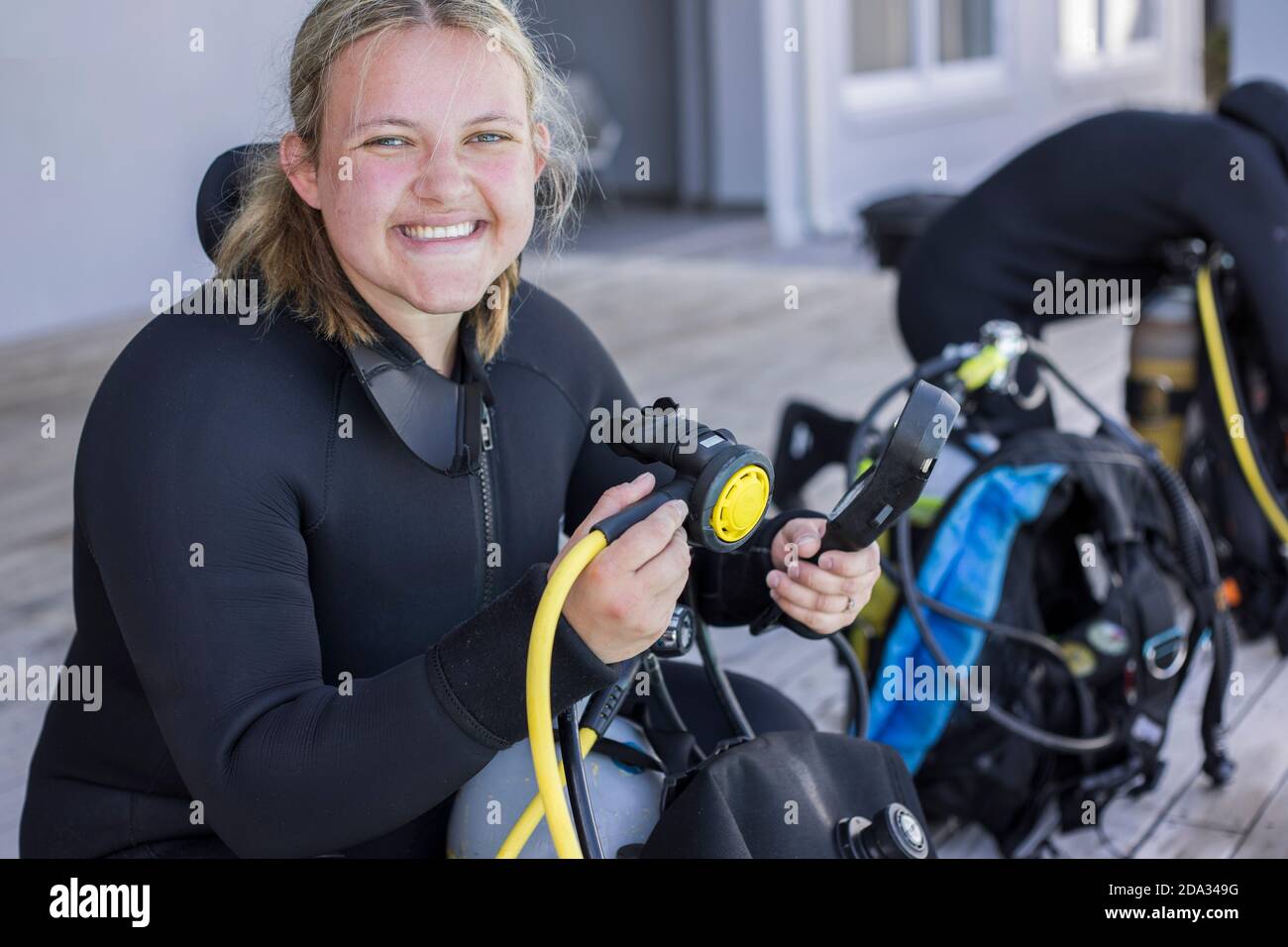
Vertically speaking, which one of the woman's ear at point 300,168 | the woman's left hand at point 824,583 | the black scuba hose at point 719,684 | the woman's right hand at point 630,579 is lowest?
the black scuba hose at point 719,684

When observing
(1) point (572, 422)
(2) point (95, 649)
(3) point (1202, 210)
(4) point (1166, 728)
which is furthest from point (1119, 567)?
(2) point (95, 649)

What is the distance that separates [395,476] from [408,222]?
0.21 meters

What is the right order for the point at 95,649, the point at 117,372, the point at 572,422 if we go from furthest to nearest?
the point at 572,422, the point at 95,649, the point at 117,372

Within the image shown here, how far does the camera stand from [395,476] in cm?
121

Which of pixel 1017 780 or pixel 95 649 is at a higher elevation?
pixel 95 649

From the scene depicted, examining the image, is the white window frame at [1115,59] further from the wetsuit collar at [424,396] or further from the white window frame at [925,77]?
the wetsuit collar at [424,396]

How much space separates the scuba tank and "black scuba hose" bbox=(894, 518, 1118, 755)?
933 millimetres

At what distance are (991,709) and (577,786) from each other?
92 cm

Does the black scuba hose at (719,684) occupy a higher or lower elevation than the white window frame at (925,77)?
lower

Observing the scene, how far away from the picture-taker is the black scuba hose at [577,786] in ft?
3.37

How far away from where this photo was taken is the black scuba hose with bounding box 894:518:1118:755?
70.8 inches

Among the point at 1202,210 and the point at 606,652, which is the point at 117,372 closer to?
the point at 606,652

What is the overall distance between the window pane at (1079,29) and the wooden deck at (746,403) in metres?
3.38

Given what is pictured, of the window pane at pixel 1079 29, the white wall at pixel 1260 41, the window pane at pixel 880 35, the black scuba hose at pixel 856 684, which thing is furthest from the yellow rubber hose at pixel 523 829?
the window pane at pixel 1079 29
